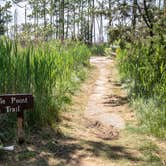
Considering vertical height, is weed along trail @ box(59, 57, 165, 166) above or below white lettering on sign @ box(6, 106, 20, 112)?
below

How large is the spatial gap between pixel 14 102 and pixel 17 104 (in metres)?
0.05

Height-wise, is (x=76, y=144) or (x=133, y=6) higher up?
(x=133, y=6)

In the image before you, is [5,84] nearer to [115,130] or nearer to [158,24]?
[115,130]

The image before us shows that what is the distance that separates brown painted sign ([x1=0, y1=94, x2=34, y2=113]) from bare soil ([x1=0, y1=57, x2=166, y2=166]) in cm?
46

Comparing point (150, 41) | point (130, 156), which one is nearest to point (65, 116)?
point (130, 156)

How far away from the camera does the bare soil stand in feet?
12.7

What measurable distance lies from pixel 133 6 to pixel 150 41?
1856 millimetres

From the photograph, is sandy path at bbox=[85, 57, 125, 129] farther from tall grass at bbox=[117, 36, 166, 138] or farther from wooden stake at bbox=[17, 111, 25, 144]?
wooden stake at bbox=[17, 111, 25, 144]

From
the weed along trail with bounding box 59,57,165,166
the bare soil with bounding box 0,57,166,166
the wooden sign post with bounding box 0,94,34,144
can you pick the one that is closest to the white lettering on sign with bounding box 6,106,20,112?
the wooden sign post with bounding box 0,94,34,144

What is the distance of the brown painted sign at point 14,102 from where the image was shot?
3992mm

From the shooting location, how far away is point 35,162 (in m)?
3.78

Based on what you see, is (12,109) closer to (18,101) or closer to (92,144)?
(18,101)

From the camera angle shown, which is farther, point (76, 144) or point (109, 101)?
point (109, 101)

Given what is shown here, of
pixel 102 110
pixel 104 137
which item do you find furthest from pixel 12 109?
pixel 102 110
